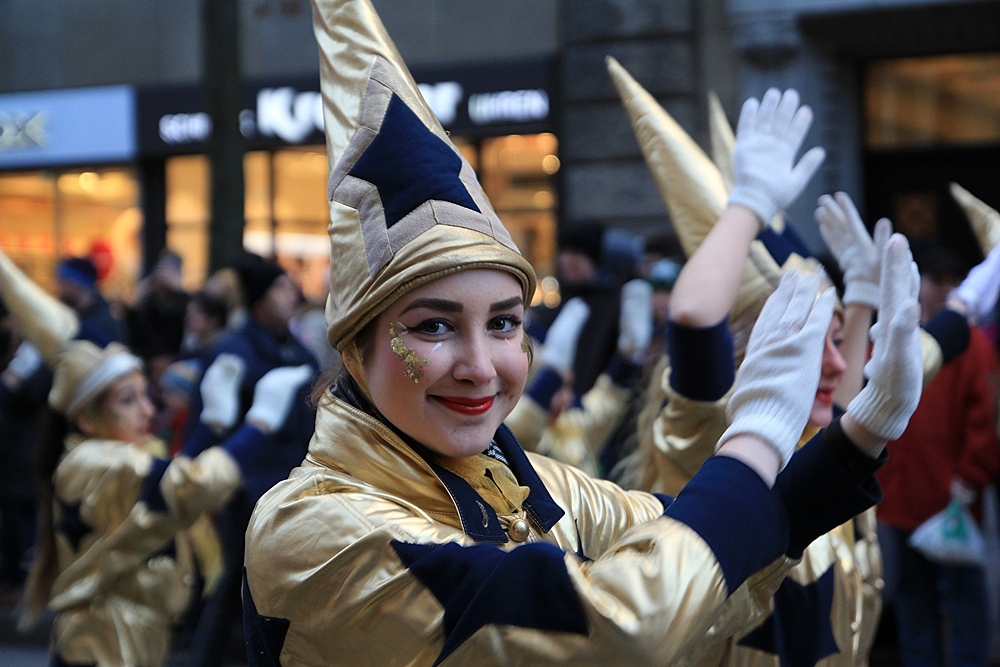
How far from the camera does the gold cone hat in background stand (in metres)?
1.96

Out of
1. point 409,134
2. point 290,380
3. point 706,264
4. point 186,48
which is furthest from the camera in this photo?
Result: point 186,48

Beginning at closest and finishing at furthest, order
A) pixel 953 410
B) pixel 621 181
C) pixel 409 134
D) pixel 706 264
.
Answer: pixel 409 134 → pixel 706 264 → pixel 953 410 → pixel 621 181

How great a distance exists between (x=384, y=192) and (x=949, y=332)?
2226 mm

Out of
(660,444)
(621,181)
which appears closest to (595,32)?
(621,181)

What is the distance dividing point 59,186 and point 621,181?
6546 millimetres

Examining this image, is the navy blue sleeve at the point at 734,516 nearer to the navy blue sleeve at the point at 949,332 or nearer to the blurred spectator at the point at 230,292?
the navy blue sleeve at the point at 949,332

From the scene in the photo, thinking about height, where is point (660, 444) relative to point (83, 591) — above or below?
above

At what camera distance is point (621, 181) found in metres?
10.6

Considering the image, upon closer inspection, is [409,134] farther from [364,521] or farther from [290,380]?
[290,380]

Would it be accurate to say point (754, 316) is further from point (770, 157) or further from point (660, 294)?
point (660, 294)

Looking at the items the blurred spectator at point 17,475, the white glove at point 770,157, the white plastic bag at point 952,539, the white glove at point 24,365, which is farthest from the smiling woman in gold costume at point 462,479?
the blurred spectator at point 17,475

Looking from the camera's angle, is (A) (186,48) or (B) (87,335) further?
(A) (186,48)

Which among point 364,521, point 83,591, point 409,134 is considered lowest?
point 83,591

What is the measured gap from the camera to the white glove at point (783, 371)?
174 cm
